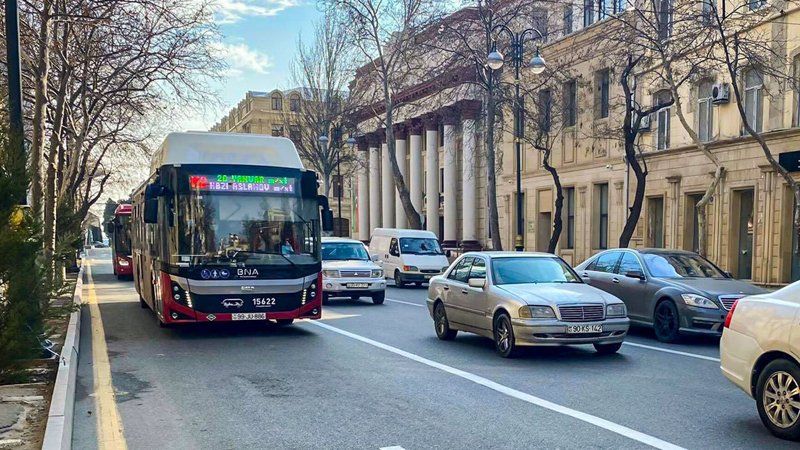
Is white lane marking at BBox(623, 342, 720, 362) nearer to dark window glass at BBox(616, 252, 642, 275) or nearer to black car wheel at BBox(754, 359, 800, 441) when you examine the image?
dark window glass at BBox(616, 252, 642, 275)

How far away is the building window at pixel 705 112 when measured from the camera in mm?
24297

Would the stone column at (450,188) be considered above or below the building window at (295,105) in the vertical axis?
below

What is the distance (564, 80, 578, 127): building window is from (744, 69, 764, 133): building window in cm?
1007

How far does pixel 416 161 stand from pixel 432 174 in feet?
9.66

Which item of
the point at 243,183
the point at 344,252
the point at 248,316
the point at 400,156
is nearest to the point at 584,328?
the point at 248,316

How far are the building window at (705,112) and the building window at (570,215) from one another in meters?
9.32

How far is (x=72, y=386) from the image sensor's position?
7789 millimetres

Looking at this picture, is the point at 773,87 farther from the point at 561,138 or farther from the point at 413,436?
the point at 413,436

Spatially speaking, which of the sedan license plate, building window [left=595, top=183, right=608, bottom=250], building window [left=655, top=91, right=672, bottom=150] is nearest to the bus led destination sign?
the sedan license plate

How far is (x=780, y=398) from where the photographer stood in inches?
234

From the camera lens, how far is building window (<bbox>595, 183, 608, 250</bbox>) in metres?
31.4

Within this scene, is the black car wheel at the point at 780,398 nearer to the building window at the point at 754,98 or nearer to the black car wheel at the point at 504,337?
the black car wheel at the point at 504,337

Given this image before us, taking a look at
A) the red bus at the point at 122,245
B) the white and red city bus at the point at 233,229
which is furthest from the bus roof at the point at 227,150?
the red bus at the point at 122,245

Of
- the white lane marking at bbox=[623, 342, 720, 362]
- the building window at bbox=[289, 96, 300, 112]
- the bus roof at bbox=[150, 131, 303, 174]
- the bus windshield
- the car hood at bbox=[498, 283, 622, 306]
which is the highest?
the building window at bbox=[289, 96, 300, 112]
